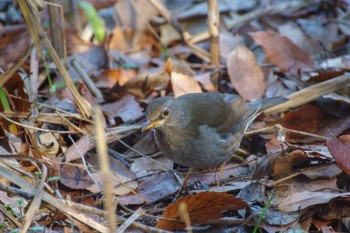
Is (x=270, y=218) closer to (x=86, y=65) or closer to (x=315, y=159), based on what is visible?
(x=315, y=159)

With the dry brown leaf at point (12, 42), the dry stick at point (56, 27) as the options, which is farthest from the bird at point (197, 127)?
the dry brown leaf at point (12, 42)

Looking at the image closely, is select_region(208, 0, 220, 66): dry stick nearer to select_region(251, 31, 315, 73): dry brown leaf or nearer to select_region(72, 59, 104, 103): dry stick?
select_region(251, 31, 315, 73): dry brown leaf

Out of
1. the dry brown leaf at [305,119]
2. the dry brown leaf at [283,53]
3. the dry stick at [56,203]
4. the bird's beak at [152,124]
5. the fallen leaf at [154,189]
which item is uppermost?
the dry stick at [56,203]

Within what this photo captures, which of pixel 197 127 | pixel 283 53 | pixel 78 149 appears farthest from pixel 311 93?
pixel 78 149

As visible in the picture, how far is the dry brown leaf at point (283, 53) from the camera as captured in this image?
6238 mm

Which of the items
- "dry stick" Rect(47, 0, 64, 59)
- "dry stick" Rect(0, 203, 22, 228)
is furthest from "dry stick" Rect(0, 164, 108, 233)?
"dry stick" Rect(47, 0, 64, 59)

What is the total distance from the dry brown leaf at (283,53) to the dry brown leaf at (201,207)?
259 centimetres

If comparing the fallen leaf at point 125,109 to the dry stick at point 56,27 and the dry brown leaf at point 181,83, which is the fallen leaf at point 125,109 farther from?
the dry stick at point 56,27

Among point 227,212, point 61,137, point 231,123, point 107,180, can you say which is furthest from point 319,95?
point 107,180

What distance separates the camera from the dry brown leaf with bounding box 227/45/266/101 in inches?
242

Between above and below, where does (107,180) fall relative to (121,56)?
above

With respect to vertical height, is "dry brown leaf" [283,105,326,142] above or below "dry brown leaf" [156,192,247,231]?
below

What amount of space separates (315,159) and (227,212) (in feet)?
2.90

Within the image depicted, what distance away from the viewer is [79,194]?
15.9 ft
